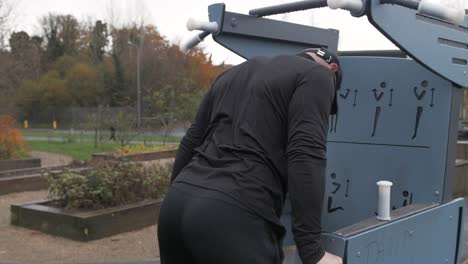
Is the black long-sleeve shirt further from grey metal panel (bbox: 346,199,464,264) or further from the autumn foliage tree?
the autumn foliage tree

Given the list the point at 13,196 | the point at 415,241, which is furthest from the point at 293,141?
the point at 13,196

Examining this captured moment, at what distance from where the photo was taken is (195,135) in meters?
2.19

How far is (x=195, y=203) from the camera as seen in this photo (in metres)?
1.76

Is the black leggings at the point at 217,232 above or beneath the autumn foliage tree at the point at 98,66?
beneath

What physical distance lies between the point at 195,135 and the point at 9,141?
433 inches

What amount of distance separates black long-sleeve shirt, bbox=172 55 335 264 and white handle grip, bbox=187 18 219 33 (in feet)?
2.87

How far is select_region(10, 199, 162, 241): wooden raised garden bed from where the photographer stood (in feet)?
18.2

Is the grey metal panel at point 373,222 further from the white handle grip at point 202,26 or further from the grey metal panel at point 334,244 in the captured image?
the white handle grip at point 202,26

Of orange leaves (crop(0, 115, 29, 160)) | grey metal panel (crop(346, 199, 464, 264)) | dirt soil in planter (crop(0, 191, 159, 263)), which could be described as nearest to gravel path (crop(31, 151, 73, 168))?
orange leaves (crop(0, 115, 29, 160))

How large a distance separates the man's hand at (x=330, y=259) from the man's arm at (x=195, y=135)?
0.69 metres

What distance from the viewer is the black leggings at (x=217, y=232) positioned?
1727mm

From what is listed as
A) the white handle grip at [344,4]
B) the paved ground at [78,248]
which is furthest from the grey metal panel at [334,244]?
the paved ground at [78,248]

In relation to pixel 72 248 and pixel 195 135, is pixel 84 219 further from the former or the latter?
pixel 195 135

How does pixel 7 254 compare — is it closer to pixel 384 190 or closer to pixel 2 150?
pixel 384 190
